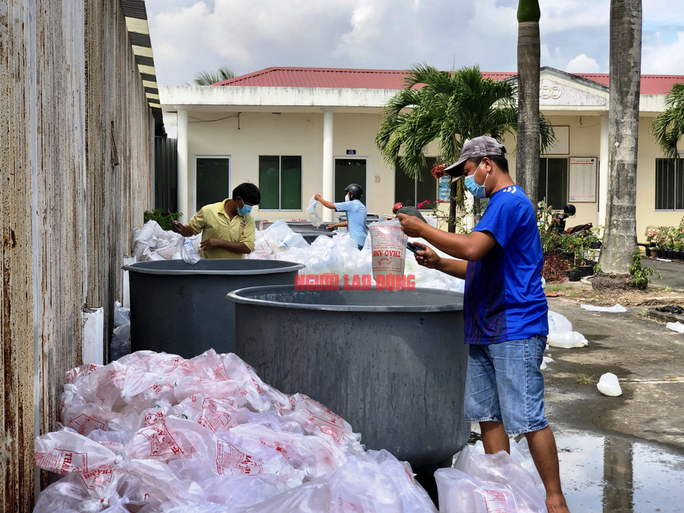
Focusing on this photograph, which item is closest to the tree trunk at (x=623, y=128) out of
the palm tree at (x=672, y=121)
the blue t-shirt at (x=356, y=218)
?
the blue t-shirt at (x=356, y=218)

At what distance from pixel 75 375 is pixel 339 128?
650 inches

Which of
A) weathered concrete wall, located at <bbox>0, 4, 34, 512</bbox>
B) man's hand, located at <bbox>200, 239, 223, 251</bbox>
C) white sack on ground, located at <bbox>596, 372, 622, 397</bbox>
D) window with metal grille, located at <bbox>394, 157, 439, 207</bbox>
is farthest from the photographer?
window with metal grille, located at <bbox>394, 157, 439, 207</bbox>

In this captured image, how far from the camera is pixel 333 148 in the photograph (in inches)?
750

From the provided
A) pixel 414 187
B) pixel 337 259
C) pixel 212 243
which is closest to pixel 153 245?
pixel 337 259

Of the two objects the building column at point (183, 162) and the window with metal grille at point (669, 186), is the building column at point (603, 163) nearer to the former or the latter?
the window with metal grille at point (669, 186)

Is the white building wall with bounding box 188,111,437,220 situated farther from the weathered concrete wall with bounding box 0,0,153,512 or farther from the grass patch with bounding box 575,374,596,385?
the weathered concrete wall with bounding box 0,0,153,512

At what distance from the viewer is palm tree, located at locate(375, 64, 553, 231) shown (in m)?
13.6

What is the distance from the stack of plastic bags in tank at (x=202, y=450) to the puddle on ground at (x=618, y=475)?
3.67 ft

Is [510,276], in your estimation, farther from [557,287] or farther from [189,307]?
[557,287]

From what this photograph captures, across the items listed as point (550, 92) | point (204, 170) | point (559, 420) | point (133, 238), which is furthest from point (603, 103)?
point (559, 420)

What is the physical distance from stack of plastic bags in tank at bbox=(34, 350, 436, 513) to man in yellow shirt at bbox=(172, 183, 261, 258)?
2.64 m

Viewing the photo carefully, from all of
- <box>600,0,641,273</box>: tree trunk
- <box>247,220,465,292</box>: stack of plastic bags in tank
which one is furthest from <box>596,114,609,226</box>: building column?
<box>247,220,465,292</box>: stack of plastic bags in tank

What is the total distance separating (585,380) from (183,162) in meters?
14.0

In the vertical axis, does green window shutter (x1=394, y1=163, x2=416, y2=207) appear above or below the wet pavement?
above
